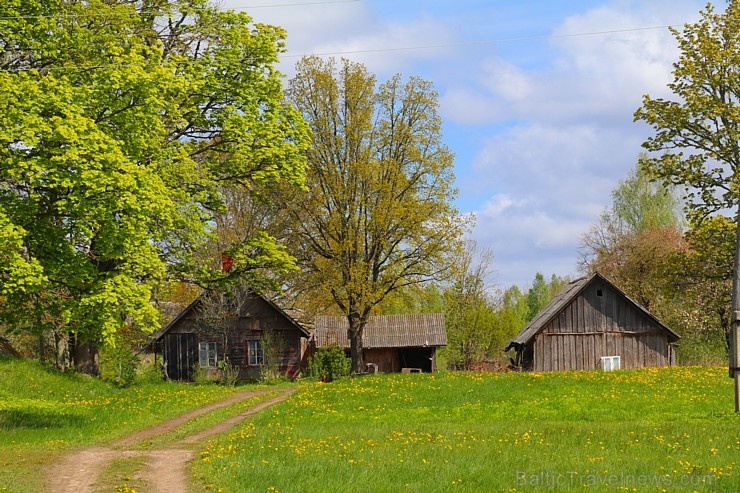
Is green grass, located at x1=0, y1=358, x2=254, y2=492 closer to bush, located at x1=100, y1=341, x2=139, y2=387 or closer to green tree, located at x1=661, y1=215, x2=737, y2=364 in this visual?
bush, located at x1=100, y1=341, x2=139, y2=387

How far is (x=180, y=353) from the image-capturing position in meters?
50.7

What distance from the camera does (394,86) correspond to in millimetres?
44281

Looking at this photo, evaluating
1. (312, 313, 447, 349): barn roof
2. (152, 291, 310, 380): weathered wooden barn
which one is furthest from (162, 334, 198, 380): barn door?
(312, 313, 447, 349): barn roof

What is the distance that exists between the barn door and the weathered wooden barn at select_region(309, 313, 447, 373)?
8055 millimetres

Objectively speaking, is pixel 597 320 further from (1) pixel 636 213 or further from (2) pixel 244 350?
(1) pixel 636 213

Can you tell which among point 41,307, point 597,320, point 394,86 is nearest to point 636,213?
point 597,320

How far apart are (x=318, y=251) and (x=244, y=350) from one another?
10887 millimetres

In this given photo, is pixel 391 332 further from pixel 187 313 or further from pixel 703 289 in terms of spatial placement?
pixel 703 289

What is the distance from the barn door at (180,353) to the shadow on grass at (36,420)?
25.8 metres

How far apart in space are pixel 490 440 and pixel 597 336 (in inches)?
1230

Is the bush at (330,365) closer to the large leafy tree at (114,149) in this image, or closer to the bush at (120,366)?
the bush at (120,366)

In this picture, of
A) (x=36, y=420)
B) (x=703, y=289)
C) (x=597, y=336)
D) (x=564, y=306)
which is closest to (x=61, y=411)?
(x=36, y=420)

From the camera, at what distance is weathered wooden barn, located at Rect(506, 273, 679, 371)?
4700 centimetres

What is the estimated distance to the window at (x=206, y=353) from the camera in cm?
5072
